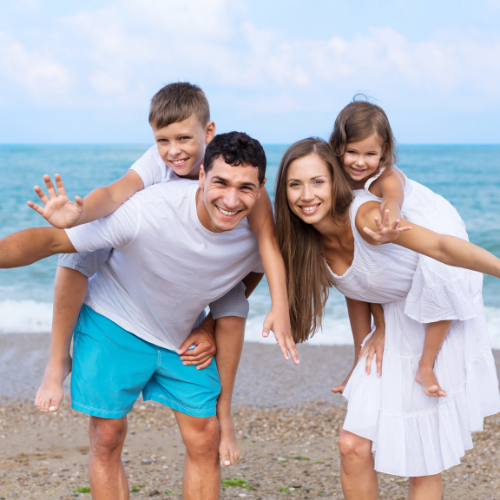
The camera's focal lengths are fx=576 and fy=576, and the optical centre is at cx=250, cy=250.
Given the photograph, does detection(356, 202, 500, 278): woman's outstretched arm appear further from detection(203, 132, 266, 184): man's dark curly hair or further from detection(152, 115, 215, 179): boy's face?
detection(152, 115, 215, 179): boy's face

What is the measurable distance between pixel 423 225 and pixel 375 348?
731 mm

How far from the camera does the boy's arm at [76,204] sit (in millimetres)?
2498

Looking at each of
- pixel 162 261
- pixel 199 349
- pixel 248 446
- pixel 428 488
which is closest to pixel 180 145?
pixel 162 261

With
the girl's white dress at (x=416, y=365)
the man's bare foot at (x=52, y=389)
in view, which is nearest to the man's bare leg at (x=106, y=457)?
the man's bare foot at (x=52, y=389)

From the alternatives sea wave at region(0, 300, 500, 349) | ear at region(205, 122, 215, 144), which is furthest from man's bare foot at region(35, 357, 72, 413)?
sea wave at region(0, 300, 500, 349)

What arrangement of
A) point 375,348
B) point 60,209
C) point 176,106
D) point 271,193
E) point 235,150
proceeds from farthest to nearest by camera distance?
point 271,193 < point 176,106 < point 375,348 < point 235,150 < point 60,209

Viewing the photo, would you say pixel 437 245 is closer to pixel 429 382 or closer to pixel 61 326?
pixel 429 382

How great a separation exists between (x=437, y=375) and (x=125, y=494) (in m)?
1.86

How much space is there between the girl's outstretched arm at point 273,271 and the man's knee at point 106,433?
106cm

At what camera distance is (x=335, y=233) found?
2.98m

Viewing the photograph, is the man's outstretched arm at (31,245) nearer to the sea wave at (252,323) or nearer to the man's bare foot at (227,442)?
the man's bare foot at (227,442)

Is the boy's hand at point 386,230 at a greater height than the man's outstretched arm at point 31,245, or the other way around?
the boy's hand at point 386,230

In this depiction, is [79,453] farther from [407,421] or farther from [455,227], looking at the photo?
[455,227]

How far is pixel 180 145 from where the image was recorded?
333 cm
